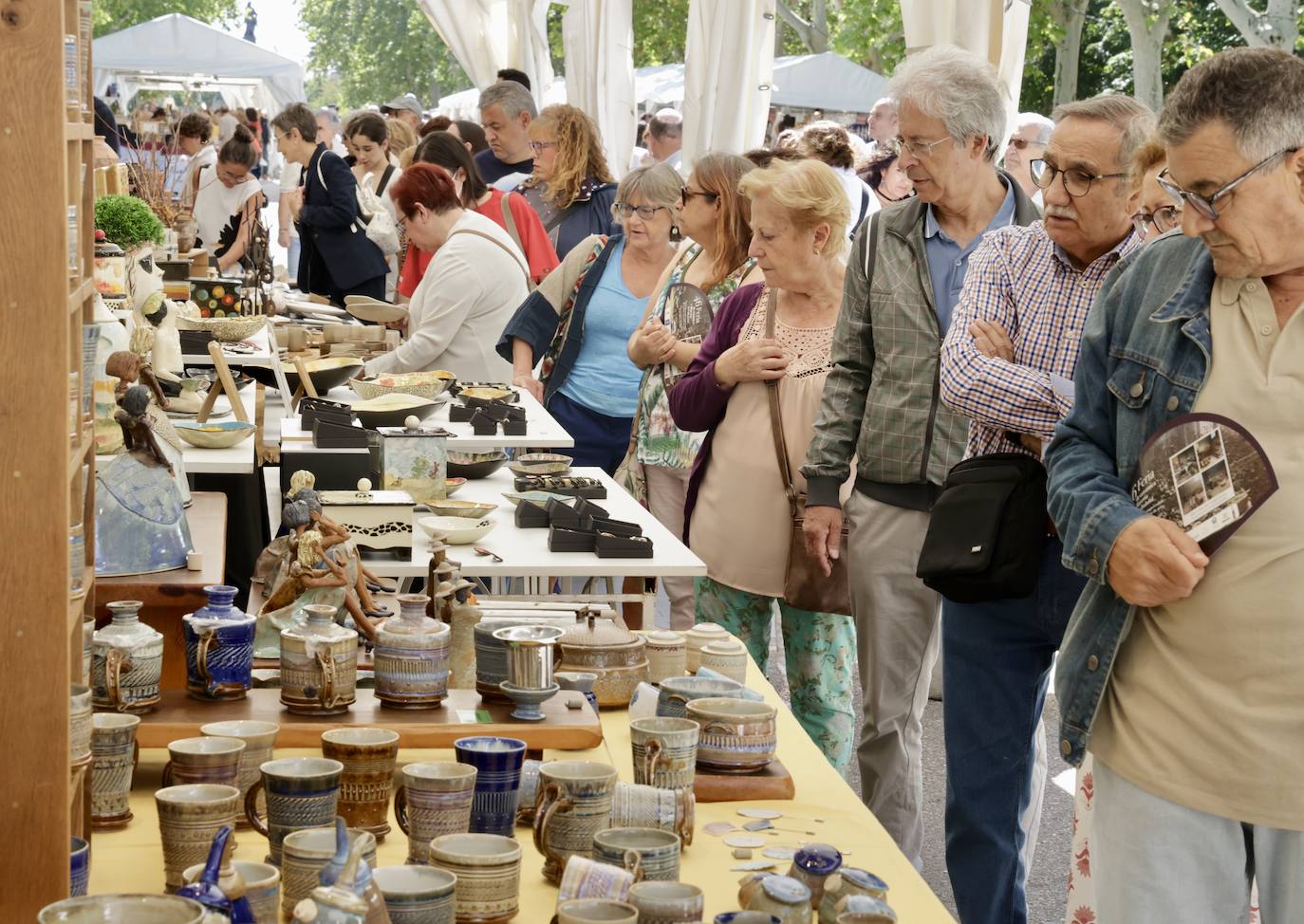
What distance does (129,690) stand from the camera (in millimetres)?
2172

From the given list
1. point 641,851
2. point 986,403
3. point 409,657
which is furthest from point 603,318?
point 641,851

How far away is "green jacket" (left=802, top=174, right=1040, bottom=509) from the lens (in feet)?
10.9

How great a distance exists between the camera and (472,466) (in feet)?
15.3

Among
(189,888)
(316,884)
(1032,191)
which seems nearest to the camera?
(189,888)

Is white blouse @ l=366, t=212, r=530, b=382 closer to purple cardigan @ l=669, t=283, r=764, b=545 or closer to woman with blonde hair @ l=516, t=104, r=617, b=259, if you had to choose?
woman with blonde hair @ l=516, t=104, r=617, b=259

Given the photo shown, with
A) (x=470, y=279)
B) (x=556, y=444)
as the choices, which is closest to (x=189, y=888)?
(x=556, y=444)

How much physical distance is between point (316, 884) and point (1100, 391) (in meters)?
1.28

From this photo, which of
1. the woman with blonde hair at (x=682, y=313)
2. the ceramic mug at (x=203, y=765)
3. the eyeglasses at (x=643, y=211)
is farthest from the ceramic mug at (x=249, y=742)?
the eyeglasses at (x=643, y=211)

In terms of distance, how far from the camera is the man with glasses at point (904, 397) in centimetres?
330

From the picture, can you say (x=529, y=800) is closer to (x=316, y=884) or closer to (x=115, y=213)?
(x=316, y=884)

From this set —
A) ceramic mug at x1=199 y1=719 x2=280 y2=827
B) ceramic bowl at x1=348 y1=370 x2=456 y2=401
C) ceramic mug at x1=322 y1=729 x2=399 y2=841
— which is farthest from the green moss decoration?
ceramic mug at x1=322 y1=729 x2=399 y2=841

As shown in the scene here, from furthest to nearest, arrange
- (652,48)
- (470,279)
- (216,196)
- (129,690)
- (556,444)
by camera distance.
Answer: (652,48), (216,196), (470,279), (556,444), (129,690)

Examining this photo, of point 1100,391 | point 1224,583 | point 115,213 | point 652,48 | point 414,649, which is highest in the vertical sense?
point 652,48

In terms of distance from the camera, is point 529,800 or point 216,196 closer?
point 529,800
